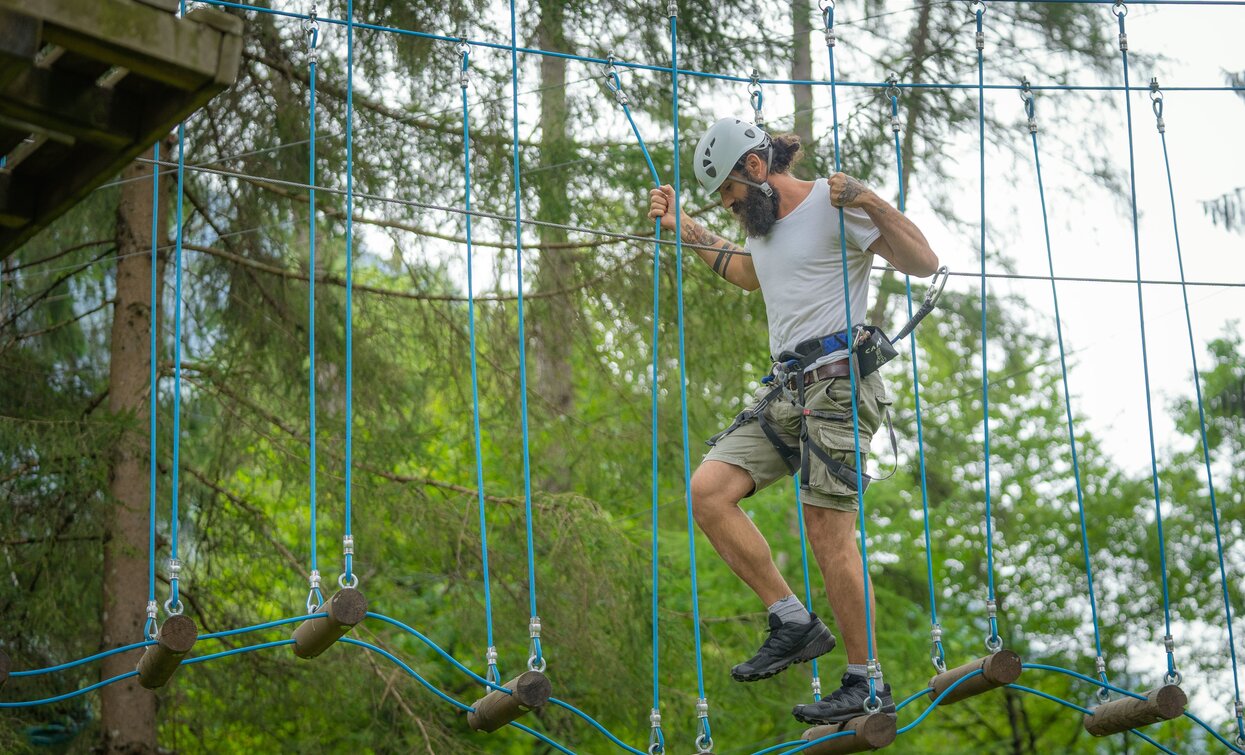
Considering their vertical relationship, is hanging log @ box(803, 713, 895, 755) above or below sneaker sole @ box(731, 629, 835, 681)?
below

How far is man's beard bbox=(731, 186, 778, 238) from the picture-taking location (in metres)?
4.07

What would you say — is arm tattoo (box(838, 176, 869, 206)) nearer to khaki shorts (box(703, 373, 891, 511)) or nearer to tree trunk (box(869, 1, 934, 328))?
khaki shorts (box(703, 373, 891, 511))

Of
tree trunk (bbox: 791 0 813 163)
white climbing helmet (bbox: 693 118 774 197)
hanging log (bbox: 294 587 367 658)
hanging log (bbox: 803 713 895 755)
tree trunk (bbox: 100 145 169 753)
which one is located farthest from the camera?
tree trunk (bbox: 791 0 813 163)

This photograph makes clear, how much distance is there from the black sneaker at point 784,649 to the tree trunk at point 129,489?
3406mm

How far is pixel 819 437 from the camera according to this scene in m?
3.94

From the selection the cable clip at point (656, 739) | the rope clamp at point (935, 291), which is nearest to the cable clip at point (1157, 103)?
the rope clamp at point (935, 291)

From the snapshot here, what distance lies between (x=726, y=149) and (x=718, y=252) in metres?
0.39

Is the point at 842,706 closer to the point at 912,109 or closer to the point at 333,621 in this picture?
the point at 333,621

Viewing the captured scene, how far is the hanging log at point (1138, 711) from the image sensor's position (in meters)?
4.21

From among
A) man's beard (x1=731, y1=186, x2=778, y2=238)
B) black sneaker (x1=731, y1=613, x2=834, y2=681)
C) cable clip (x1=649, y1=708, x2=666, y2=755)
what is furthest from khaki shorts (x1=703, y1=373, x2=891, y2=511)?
cable clip (x1=649, y1=708, x2=666, y2=755)

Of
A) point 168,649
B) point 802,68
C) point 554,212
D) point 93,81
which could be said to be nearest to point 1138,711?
point 168,649

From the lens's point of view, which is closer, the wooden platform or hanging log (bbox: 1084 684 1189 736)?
the wooden platform

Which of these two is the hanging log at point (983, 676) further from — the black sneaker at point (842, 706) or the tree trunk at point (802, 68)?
the tree trunk at point (802, 68)

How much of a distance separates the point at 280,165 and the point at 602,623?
266 cm
